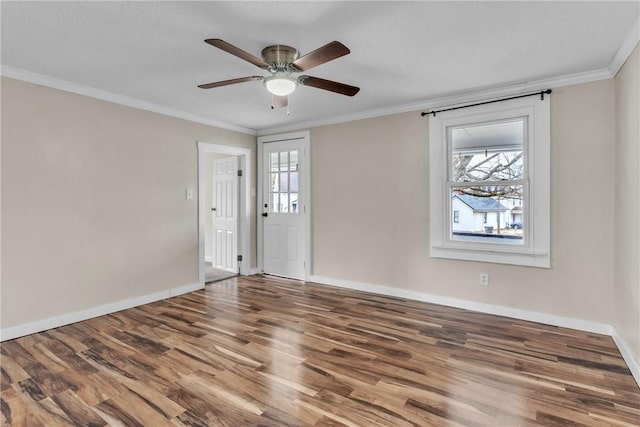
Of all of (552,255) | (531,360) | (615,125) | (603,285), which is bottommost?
(531,360)

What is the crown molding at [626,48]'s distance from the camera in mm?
2272

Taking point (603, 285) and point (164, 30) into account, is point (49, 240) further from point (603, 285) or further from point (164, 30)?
point (603, 285)

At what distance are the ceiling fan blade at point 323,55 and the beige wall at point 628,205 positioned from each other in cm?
209

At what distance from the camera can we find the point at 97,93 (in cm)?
352

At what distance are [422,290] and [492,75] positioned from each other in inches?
95.7

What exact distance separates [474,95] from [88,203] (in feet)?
14.0

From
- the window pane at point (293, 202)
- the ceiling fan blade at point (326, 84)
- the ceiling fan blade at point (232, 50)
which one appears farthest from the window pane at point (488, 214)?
the ceiling fan blade at point (232, 50)

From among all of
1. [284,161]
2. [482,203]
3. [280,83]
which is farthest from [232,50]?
[284,161]

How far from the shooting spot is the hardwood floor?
1.93 meters

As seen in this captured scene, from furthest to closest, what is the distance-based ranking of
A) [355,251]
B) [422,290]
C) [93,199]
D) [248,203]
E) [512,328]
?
1. [248,203]
2. [355,251]
3. [422,290]
4. [93,199]
5. [512,328]

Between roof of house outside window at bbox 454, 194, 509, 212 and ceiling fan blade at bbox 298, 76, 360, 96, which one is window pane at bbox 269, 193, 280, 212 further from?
ceiling fan blade at bbox 298, 76, 360, 96

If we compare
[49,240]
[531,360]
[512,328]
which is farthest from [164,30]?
[512,328]

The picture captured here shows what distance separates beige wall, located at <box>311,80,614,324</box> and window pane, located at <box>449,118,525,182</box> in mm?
311

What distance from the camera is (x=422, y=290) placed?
4.05 m
